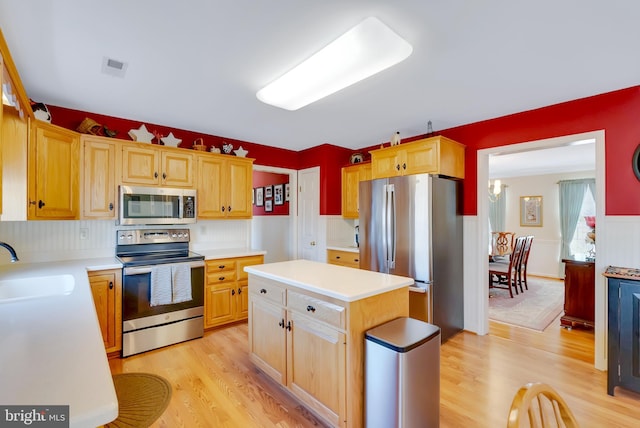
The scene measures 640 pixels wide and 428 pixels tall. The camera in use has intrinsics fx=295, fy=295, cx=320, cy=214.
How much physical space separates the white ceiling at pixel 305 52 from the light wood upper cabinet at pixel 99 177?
0.41 m

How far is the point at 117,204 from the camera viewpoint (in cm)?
301

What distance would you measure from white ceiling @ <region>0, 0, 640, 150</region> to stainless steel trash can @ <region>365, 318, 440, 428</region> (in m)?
1.79

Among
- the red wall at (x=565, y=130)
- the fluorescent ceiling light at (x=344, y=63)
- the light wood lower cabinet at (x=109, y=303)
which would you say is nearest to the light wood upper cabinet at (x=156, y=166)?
the red wall at (x=565, y=130)

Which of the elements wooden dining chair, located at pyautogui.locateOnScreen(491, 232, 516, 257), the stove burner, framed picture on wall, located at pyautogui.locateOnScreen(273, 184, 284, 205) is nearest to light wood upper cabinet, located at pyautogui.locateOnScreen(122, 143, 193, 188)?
the stove burner

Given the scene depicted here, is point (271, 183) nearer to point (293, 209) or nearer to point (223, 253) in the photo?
point (293, 209)

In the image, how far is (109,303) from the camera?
274 centimetres

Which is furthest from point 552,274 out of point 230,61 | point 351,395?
point 230,61

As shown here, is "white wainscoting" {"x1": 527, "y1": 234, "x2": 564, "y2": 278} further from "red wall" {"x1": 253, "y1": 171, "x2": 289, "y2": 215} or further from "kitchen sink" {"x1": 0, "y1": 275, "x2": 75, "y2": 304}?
"kitchen sink" {"x1": 0, "y1": 275, "x2": 75, "y2": 304}

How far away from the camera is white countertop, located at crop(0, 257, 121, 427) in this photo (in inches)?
27.9

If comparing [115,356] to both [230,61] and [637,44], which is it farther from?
[637,44]

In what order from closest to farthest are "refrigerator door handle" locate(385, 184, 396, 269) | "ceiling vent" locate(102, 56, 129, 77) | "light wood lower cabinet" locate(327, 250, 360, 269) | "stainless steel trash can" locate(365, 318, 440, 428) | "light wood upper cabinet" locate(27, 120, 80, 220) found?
"stainless steel trash can" locate(365, 318, 440, 428) < "ceiling vent" locate(102, 56, 129, 77) < "light wood upper cabinet" locate(27, 120, 80, 220) < "refrigerator door handle" locate(385, 184, 396, 269) < "light wood lower cabinet" locate(327, 250, 360, 269)

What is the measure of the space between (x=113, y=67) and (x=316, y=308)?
2286 millimetres

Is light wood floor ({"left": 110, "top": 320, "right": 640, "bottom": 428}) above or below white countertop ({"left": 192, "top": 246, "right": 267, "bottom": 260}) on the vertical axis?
below

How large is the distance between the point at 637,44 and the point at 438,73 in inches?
46.4
